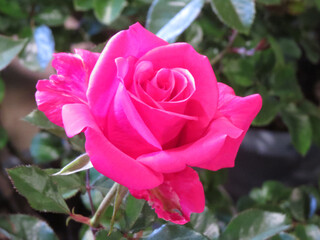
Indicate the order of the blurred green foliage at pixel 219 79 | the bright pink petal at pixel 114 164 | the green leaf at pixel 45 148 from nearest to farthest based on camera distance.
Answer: the bright pink petal at pixel 114 164, the blurred green foliage at pixel 219 79, the green leaf at pixel 45 148

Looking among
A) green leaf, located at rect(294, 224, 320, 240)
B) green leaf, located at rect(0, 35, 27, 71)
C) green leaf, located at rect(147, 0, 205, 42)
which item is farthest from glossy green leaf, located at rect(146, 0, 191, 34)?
green leaf, located at rect(294, 224, 320, 240)

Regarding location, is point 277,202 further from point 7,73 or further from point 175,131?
point 7,73

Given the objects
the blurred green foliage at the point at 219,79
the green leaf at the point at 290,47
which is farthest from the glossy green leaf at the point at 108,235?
the green leaf at the point at 290,47

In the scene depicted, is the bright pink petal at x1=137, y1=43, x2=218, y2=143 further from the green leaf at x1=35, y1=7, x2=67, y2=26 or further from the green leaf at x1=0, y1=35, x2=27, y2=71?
the green leaf at x1=35, y1=7, x2=67, y2=26

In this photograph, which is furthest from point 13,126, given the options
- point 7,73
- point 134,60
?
point 134,60

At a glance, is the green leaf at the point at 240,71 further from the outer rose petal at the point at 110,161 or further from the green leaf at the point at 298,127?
the outer rose petal at the point at 110,161
